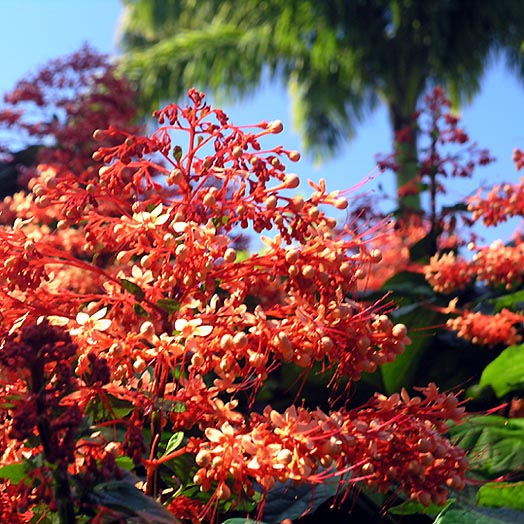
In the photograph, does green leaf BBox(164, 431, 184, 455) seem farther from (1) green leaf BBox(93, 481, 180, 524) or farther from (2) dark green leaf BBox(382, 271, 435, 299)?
(2) dark green leaf BBox(382, 271, 435, 299)

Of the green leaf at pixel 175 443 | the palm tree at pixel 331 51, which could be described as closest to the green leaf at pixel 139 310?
the green leaf at pixel 175 443

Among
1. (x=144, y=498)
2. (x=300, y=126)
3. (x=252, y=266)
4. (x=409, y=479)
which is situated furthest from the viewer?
(x=300, y=126)

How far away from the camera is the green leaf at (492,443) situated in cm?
152

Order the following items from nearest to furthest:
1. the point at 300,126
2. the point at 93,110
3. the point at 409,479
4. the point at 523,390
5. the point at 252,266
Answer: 1. the point at 409,479
2. the point at 252,266
3. the point at 523,390
4. the point at 93,110
5. the point at 300,126

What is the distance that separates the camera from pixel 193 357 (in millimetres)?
1159

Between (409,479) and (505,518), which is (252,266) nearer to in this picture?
(409,479)

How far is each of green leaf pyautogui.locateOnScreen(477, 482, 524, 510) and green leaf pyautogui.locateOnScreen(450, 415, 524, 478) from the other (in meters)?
0.11

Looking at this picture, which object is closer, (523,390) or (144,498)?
(144,498)

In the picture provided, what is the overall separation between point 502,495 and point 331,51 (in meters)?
18.4

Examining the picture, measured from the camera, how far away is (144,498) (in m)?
0.97

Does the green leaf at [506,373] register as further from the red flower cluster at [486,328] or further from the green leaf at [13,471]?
the green leaf at [13,471]

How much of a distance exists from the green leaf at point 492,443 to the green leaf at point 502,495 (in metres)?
0.11

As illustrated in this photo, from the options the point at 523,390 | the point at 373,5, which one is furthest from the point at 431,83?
the point at 523,390

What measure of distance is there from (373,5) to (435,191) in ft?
51.8
